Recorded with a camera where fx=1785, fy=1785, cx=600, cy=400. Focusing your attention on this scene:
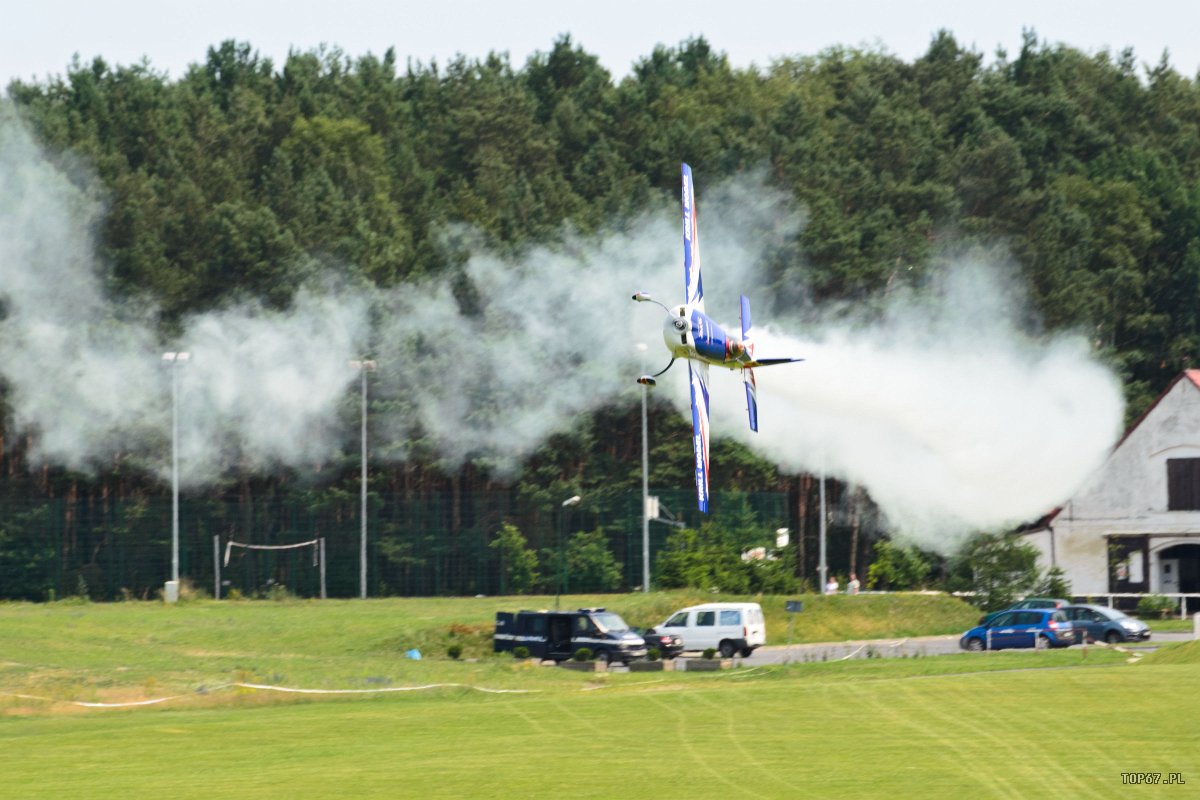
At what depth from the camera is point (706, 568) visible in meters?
67.5

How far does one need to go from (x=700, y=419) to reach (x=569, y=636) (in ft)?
38.1

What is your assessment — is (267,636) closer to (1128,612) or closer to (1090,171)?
(1128,612)

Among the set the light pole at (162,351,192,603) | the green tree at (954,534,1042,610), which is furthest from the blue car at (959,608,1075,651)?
the light pole at (162,351,192,603)

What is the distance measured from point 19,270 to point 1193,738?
219 feet

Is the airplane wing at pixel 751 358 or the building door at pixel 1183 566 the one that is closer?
the airplane wing at pixel 751 358

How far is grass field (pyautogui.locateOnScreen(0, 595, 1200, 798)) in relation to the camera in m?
27.4

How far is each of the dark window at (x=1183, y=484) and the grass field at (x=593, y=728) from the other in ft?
67.7

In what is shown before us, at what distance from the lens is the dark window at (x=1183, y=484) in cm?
7025

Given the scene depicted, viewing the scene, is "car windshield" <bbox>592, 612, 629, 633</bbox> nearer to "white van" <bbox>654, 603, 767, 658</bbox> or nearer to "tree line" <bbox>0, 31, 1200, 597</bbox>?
"white van" <bbox>654, 603, 767, 658</bbox>

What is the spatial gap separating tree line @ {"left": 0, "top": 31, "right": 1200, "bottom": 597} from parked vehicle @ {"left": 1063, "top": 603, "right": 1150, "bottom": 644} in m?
16.1

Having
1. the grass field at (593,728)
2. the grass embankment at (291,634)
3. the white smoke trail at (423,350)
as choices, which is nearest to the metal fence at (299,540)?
the white smoke trail at (423,350)

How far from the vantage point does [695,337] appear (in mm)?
41625

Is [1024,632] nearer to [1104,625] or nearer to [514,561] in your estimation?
[1104,625]

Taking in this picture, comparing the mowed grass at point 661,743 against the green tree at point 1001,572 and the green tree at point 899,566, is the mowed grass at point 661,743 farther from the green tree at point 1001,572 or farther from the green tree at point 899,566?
the green tree at point 899,566
